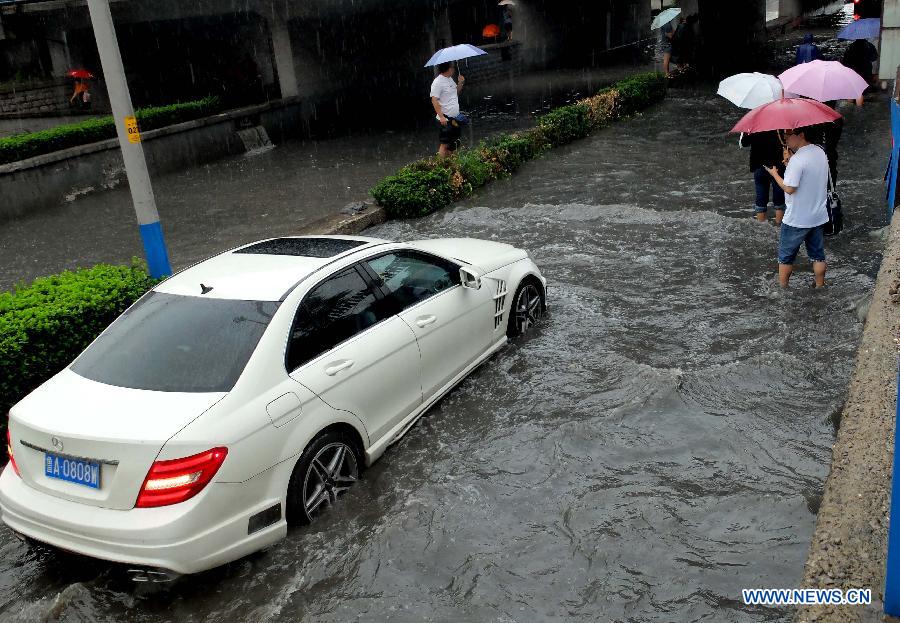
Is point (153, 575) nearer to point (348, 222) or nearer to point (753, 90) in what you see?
point (348, 222)

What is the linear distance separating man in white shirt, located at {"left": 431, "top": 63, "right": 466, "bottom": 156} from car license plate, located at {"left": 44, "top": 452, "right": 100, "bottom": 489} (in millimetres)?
10182

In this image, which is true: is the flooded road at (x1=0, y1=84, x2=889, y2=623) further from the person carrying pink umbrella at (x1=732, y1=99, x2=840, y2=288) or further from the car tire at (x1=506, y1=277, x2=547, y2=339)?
the person carrying pink umbrella at (x1=732, y1=99, x2=840, y2=288)

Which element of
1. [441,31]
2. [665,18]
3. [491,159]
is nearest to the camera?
[491,159]

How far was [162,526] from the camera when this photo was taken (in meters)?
3.95

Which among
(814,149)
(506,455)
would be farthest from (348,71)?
(506,455)

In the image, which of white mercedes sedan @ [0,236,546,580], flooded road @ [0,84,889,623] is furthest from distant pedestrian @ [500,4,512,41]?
white mercedes sedan @ [0,236,546,580]

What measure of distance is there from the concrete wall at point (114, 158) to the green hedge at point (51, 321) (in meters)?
8.75

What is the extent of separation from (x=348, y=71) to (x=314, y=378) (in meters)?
22.9

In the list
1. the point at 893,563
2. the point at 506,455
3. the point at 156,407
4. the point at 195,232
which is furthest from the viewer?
the point at 195,232

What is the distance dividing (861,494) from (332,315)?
10.3ft

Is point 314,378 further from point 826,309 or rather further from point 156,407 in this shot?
point 826,309

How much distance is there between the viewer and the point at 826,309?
748cm

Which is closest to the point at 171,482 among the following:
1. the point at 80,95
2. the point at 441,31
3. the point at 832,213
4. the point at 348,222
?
the point at 832,213

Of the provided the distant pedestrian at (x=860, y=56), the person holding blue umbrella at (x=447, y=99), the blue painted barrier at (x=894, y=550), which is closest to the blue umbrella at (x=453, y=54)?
the person holding blue umbrella at (x=447, y=99)
